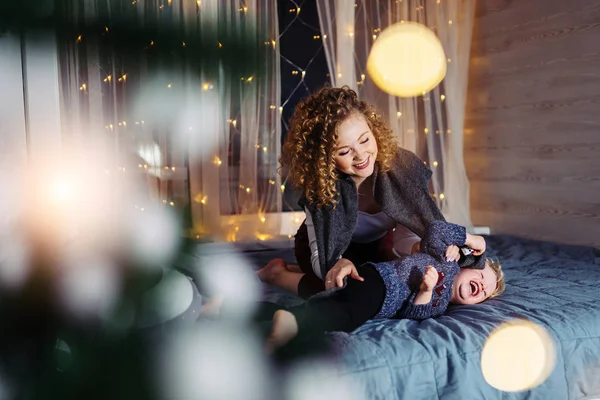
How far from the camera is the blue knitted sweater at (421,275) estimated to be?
3.68 feet

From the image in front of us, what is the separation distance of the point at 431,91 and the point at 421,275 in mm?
1691

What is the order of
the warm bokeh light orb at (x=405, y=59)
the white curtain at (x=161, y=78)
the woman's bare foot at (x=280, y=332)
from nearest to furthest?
the white curtain at (x=161, y=78), the woman's bare foot at (x=280, y=332), the warm bokeh light orb at (x=405, y=59)

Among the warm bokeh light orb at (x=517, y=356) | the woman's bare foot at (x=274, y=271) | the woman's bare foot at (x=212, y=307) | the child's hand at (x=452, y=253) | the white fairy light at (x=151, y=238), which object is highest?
the white fairy light at (x=151, y=238)

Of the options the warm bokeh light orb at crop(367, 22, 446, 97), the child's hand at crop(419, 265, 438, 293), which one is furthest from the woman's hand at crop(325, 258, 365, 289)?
the warm bokeh light orb at crop(367, 22, 446, 97)

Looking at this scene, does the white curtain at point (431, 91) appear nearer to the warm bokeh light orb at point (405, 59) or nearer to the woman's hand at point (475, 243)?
the warm bokeh light orb at point (405, 59)

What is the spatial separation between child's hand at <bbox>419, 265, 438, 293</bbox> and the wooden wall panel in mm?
1346

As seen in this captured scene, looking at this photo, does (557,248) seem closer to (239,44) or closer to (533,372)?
(533,372)

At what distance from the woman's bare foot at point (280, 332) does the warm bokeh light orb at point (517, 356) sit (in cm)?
68

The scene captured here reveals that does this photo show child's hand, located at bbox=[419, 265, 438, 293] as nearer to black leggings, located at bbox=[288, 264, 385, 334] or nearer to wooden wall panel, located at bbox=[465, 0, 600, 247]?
black leggings, located at bbox=[288, 264, 385, 334]

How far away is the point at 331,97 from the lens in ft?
4.45

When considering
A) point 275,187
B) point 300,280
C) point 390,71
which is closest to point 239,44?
point 300,280

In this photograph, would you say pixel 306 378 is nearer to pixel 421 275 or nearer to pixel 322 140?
pixel 421 275

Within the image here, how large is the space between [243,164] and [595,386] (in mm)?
1579

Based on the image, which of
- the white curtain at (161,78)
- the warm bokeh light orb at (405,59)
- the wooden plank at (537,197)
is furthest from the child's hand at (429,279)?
the warm bokeh light orb at (405,59)
